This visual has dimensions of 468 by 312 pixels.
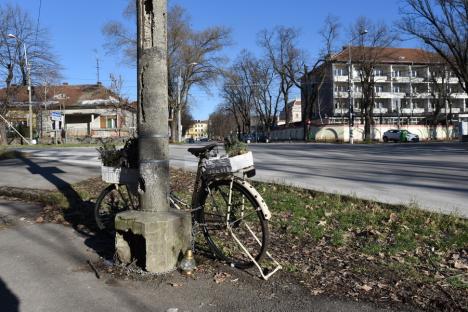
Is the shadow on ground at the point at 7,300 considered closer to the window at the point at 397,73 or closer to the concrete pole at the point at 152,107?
the concrete pole at the point at 152,107

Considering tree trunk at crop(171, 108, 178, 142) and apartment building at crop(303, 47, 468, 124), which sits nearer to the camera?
tree trunk at crop(171, 108, 178, 142)

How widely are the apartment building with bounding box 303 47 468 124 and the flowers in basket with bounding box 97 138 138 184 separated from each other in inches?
2896

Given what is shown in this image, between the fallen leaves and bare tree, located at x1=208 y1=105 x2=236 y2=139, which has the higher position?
bare tree, located at x1=208 y1=105 x2=236 y2=139

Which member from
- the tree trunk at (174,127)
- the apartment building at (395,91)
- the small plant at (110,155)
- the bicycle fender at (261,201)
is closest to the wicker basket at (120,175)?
the small plant at (110,155)

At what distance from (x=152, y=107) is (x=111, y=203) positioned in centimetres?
221

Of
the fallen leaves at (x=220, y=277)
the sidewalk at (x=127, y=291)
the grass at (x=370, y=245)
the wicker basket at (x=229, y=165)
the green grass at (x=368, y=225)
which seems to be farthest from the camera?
the green grass at (x=368, y=225)

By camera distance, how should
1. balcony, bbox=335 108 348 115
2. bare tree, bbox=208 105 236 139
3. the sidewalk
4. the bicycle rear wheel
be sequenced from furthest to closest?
bare tree, bbox=208 105 236 139 → balcony, bbox=335 108 348 115 → the bicycle rear wheel → the sidewalk

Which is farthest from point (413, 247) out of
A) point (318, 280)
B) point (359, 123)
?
point (359, 123)

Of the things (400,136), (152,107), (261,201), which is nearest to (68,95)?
(400,136)

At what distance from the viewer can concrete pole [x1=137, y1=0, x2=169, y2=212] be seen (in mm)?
4676

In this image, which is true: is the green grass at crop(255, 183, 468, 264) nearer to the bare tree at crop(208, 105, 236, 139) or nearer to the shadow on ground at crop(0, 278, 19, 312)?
the shadow on ground at crop(0, 278, 19, 312)

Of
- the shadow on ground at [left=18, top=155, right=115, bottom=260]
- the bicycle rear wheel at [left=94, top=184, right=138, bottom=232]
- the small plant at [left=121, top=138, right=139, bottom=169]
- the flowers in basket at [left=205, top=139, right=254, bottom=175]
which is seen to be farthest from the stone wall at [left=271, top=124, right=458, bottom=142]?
the flowers in basket at [left=205, top=139, right=254, bottom=175]

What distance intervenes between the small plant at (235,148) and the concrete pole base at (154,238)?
2.50ft

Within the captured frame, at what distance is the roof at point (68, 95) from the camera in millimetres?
55719
